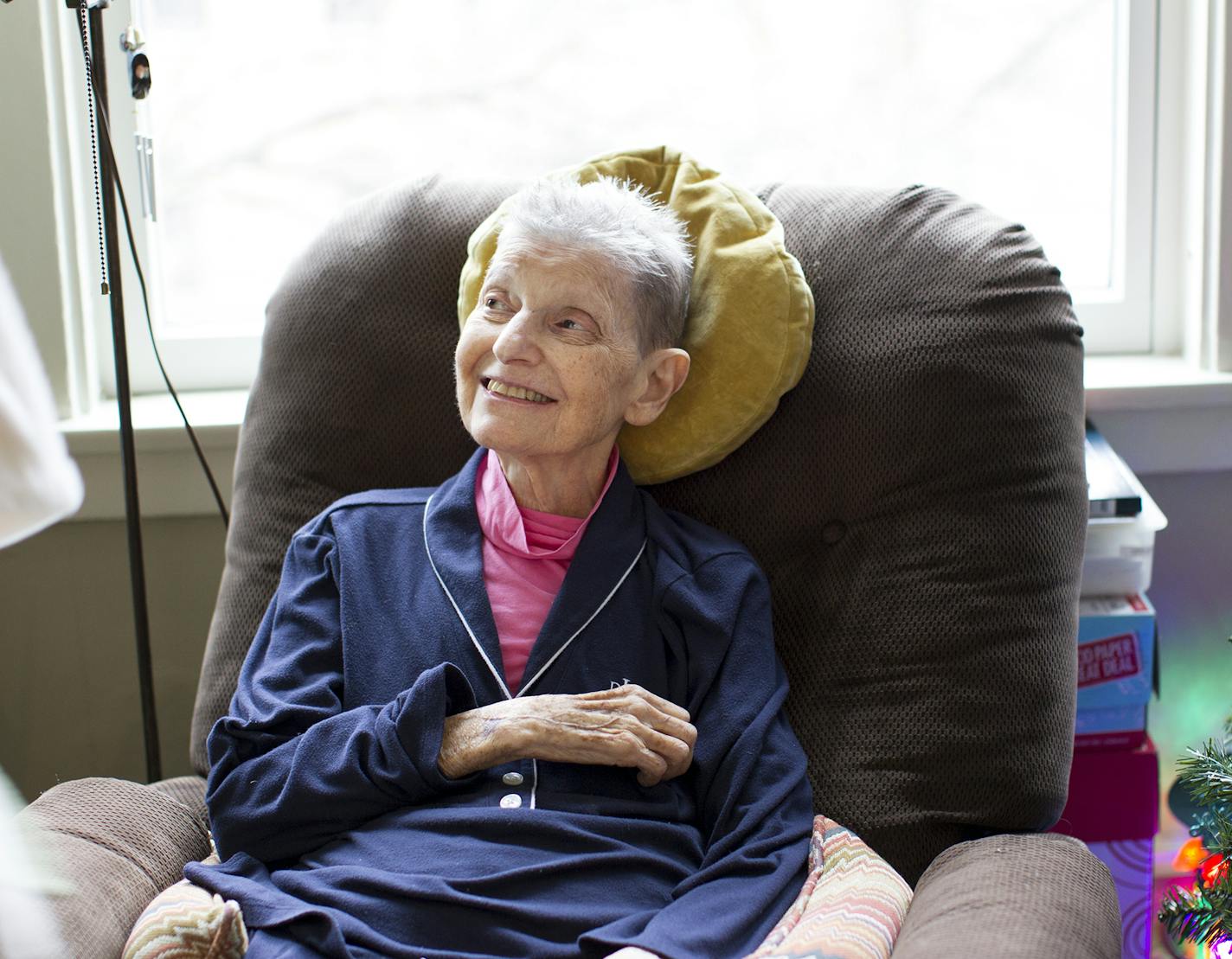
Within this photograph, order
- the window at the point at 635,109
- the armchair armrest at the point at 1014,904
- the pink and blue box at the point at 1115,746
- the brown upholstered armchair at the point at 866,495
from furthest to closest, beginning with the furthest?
the window at the point at 635,109, the pink and blue box at the point at 1115,746, the brown upholstered armchair at the point at 866,495, the armchair armrest at the point at 1014,904

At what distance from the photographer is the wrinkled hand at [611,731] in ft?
4.46

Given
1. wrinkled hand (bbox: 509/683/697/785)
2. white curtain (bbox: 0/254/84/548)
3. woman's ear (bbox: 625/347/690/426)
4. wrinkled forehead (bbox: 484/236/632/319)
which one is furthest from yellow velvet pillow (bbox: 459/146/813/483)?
white curtain (bbox: 0/254/84/548)

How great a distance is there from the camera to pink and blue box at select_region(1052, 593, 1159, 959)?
182cm

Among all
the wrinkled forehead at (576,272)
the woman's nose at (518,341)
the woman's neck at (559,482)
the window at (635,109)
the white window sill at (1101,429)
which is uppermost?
the window at (635,109)

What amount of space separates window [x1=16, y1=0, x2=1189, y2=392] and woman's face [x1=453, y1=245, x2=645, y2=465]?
29.7 inches

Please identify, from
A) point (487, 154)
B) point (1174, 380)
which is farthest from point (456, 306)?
point (1174, 380)

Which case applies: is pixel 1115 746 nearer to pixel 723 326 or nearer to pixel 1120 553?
pixel 1120 553

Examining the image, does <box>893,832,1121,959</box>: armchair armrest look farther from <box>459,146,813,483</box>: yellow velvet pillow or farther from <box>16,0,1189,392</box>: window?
<box>16,0,1189,392</box>: window

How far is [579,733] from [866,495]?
1.62ft

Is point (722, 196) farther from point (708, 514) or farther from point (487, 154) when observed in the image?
point (487, 154)

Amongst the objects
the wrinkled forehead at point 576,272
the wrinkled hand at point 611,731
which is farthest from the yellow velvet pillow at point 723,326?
the wrinkled hand at point 611,731

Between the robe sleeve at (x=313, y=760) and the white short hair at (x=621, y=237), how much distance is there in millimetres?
501

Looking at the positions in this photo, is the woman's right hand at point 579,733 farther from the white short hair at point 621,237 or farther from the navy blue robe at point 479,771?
the white short hair at point 621,237

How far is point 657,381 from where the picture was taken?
159 cm
